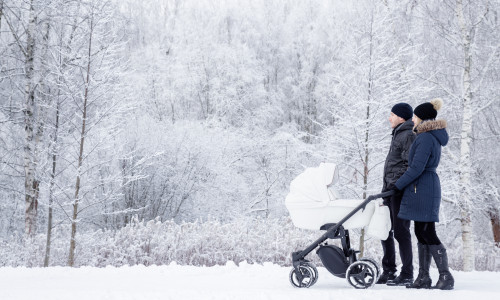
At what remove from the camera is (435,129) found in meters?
4.72

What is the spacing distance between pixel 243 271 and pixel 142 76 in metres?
27.0

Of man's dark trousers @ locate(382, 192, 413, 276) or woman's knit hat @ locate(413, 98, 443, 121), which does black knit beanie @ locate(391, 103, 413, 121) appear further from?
man's dark trousers @ locate(382, 192, 413, 276)

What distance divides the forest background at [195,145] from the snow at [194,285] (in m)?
1.80

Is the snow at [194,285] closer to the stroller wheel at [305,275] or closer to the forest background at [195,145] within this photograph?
the stroller wheel at [305,275]

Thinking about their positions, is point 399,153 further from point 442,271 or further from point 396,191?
point 442,271

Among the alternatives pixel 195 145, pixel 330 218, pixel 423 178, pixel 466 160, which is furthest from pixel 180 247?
pixel 195 145

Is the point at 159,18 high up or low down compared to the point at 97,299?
up

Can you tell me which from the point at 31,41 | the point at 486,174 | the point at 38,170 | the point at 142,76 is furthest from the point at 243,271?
the point at 142,76

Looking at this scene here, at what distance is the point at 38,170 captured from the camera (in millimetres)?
8898

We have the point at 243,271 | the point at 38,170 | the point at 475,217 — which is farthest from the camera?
the point at 475,217

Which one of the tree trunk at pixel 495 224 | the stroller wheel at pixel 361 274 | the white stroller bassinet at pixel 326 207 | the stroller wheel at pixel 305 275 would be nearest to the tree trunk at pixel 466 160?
the tree trunk at pixel 495 224

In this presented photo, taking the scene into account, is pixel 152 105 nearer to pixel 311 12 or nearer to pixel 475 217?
pixel 311 12

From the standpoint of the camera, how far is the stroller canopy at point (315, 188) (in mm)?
4840

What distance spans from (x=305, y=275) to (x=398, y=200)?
1237mm
